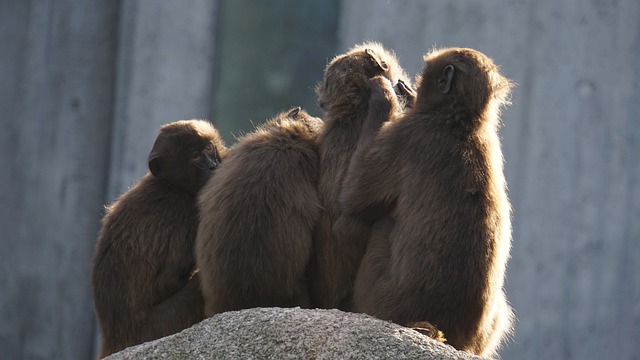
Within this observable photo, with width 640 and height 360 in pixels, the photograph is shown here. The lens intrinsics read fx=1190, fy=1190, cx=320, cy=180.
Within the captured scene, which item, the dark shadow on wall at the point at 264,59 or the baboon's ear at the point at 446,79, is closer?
the baboon's ear at the point at 446,79

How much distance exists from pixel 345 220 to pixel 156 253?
1.00 metres

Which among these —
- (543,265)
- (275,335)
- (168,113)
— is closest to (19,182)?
(168,113)

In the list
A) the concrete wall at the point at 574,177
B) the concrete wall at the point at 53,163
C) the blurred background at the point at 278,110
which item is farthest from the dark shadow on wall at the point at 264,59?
the concrete wall at the point at 574,177

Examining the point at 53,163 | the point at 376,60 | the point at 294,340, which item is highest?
the point at 376,60

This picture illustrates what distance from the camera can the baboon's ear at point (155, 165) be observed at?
5887 mm

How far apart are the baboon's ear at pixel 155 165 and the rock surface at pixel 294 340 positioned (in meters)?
1.22

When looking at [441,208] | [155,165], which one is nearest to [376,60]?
[441,208]

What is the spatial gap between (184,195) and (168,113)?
3920 millimetres

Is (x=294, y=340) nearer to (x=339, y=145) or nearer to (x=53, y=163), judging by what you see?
(x=339, y=145)

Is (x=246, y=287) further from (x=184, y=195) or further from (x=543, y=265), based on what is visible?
(x=543, y=265)

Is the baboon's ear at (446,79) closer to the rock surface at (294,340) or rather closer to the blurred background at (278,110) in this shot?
the rock surface at (294,340)

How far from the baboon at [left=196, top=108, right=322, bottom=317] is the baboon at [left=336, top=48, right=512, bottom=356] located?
228 millimetres

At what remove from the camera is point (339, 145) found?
18.1ft

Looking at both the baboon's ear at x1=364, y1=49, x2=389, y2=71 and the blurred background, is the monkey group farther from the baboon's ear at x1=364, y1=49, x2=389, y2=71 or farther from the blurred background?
the blurred background
